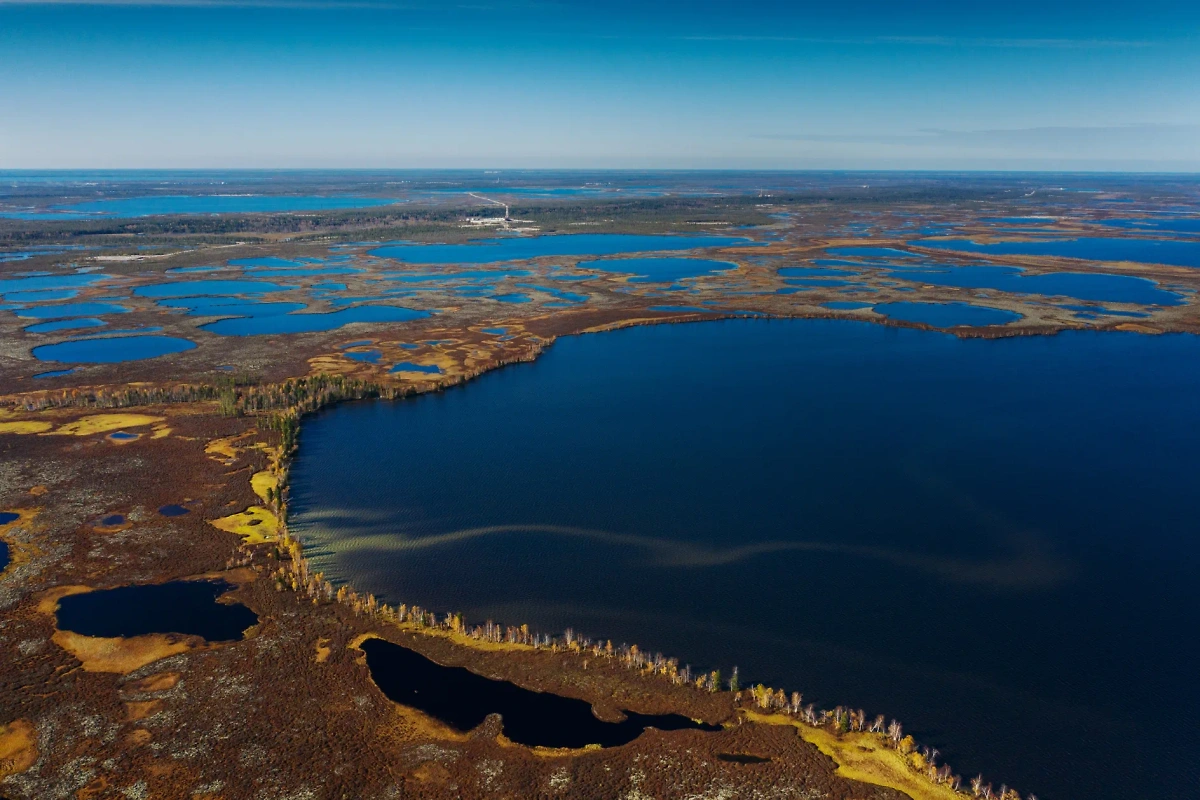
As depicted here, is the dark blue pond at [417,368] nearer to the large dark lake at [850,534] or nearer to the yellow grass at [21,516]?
the large dark lake at [850,534]

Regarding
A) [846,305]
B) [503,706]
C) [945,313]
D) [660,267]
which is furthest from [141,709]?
[660,267]

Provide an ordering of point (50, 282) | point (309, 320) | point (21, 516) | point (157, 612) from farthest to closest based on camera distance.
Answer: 1. point (50, 282)
2. point (309, 320)
3. point (21, 516)
4. point (157, 612)

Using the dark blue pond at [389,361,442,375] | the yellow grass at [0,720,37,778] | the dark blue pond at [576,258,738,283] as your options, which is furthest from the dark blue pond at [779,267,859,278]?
the yellow grass at [0,720,37,778]

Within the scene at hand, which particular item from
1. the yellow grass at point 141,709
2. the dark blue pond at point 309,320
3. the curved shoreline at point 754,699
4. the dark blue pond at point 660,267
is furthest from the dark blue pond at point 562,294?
the yellow grass at point 141,709

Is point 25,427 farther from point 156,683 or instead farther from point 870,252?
point 870,252

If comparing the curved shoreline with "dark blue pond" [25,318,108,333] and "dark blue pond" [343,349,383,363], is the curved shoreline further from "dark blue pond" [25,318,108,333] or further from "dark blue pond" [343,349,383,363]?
"dark blue pond" [25,318,108,333]

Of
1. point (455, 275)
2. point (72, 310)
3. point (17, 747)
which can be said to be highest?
point (455, 275)

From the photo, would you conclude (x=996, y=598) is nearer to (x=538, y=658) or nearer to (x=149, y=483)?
(x=538, y=658)
